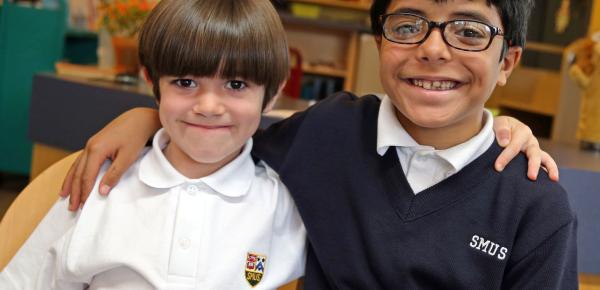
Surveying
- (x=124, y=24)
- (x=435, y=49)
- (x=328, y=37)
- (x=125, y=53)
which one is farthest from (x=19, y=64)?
(x=435, y=49)

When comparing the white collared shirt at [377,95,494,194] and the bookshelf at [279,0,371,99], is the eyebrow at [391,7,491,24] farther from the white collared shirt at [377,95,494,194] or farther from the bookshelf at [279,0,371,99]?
the bookshelf at [279,0,371,99]

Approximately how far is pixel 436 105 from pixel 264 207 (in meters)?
0.33

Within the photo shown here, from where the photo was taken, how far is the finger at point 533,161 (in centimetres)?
116

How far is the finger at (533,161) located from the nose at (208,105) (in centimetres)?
49

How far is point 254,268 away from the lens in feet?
4.05

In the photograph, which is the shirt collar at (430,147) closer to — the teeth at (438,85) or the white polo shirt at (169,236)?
the teeth at (438,85)

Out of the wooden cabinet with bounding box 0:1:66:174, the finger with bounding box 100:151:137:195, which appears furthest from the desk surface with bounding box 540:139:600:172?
the wooden cabinet with bounding box 0:1:66:174

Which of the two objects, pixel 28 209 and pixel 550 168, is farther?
pixel 28 209

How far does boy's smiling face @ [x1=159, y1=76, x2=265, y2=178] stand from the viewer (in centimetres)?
120

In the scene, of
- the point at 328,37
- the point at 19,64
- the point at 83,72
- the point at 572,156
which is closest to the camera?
the point at 572,156

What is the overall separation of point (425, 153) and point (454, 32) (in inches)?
Result: 8.2

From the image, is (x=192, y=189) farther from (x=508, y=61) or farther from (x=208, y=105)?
(x=508, y=61)

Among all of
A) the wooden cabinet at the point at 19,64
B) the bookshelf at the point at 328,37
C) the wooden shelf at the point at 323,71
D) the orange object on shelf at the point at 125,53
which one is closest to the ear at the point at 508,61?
the orange object on shelf at the point at 125,53

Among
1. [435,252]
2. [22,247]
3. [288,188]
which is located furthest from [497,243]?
[22,247]
